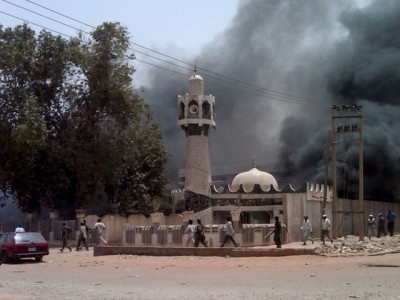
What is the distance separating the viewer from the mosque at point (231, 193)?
88.7ft

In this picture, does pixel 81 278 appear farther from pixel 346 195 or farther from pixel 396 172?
pixel 396 172

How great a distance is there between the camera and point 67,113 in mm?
33250

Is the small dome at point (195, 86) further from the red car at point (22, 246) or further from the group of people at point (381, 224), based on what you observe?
the red car at point (22, 246)

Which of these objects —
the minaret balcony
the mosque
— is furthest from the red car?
the minaret balcony

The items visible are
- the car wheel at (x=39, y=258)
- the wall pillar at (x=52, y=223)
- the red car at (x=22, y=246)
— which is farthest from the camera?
the wall pillar at (x=52, y=223)

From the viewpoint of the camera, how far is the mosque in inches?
1065

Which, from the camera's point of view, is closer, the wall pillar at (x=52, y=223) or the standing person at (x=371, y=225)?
the standing person at (x=371, y=225)

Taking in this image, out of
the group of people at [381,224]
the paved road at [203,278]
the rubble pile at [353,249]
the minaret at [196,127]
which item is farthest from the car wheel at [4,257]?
the minaret at [196,127]

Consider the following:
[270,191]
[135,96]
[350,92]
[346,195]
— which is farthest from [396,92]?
[135,96]

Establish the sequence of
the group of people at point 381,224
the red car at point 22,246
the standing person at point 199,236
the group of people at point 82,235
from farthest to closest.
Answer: the group of people at point 381,224
the group of people at point 82,235
the standing person at point 199,236
the red car at point 22,246

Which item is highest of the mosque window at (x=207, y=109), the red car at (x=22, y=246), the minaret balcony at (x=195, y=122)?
the mosque window at (x=207, y=109)

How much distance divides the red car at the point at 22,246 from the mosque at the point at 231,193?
7.80m

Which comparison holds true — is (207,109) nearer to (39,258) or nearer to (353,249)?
(353,249)

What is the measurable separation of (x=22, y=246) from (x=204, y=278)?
8.63 m
